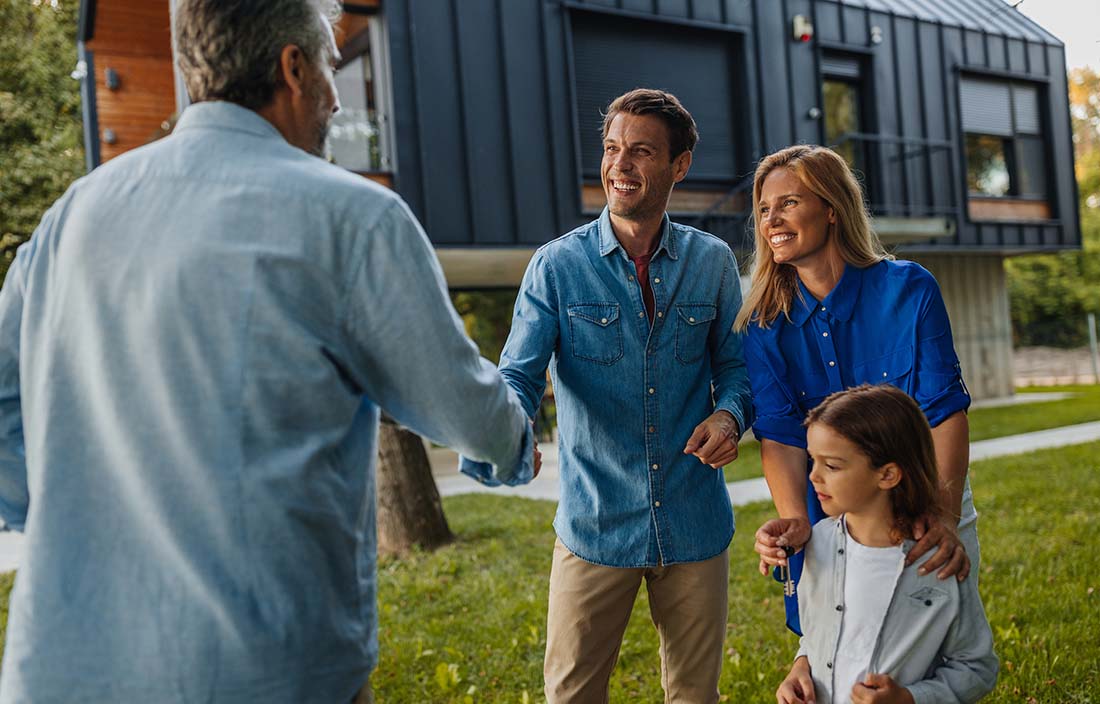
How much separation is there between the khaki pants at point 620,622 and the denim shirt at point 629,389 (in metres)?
0.06

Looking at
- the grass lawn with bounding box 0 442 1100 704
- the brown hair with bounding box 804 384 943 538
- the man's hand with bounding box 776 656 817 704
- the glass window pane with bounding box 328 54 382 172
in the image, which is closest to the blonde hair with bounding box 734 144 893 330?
the brown hair with bounding box 804 384 943 538

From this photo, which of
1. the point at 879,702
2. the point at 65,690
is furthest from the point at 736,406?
the point at 65,690

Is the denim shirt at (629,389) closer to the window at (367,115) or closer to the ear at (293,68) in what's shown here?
the ear at (293,68)

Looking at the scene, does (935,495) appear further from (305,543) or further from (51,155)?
(51,155)

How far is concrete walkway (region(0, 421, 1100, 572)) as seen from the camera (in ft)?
28.8

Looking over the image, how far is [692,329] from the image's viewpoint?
2836 mm

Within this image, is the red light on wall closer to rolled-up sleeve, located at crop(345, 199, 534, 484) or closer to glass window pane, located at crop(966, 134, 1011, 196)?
glass window pane, located at crop(966, 134, 1011, 196)

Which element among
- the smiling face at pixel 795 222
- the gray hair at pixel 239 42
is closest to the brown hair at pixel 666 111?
the smiling face at pixel 795 222

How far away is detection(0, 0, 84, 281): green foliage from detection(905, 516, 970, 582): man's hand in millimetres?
20387

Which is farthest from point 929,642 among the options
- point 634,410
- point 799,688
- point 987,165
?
point 987,165

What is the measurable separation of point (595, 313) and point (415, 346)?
4.26ft

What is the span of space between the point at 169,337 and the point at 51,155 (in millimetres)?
21505

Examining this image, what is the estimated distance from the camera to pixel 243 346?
1472mm

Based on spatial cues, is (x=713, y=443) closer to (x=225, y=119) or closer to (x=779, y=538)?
(x=779, y=538)
